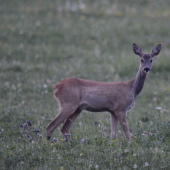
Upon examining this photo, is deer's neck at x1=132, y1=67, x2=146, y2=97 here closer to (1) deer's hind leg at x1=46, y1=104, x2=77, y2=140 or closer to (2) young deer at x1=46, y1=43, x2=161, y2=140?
(2) young deer at x1=46, y1=43, x2=161, y2=140

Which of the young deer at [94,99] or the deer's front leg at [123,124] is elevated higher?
the young deer at [94,99]

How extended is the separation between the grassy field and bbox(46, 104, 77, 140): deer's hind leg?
0.67ft

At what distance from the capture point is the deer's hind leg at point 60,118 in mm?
5582

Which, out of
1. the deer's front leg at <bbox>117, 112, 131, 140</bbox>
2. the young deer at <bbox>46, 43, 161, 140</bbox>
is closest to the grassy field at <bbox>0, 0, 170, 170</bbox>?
the deer's front leg at <bbox>117, 112, 131, 140</bbox>

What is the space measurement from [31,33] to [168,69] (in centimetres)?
656

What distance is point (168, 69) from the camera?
11.3 metres

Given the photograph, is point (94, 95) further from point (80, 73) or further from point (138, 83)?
point (80, 73)

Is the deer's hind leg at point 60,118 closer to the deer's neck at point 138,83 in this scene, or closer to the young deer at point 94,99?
the young deer at point 94,99

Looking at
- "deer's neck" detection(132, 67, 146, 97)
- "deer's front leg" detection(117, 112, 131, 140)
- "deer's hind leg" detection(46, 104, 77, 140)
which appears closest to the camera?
"deer's hind leg" detection(46, 104, 77, 140)

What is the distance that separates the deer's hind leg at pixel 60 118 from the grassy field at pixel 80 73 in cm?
20

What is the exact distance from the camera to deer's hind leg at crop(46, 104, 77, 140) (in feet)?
18.3

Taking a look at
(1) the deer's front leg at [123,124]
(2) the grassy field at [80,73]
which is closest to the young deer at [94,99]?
(1) the deer's front leg at [123,124]

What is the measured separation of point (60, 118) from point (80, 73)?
5.35 m

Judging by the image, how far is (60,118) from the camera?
220 inches
